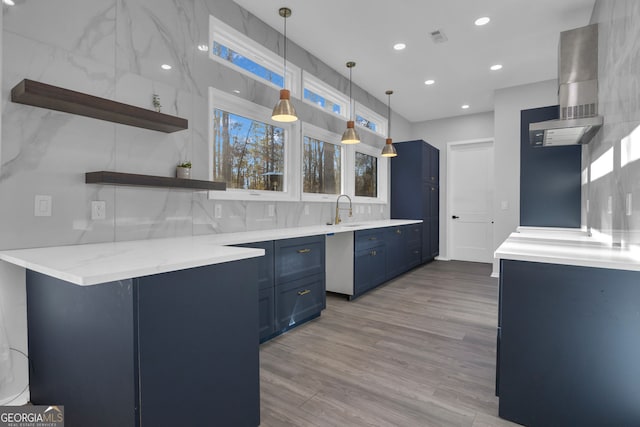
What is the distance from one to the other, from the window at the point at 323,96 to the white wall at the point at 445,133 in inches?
117

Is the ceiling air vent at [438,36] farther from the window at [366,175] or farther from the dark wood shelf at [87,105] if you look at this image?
the dark wood shelf at [87,105]

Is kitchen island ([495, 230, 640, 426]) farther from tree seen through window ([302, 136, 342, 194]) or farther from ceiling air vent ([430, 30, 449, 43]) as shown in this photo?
ceiling air vent ([430, 30, 449, 43])

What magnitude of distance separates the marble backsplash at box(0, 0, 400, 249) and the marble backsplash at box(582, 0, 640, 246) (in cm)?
272

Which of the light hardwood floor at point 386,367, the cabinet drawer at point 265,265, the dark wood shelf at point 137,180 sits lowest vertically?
the light hardwood floor at point 386,367

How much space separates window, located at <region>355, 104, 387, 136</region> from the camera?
5.20 metres

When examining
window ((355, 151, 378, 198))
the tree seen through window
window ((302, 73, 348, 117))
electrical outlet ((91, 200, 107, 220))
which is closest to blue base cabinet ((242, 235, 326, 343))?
electrical outlet ((91, 200, 107, 220))

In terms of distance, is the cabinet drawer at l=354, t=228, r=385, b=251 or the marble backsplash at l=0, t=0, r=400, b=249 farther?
the cabinet drawer at l=354, t=228, r=385, b=251

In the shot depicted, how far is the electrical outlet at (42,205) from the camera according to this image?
1798 millimetres

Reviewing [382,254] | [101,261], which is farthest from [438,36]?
[101,261]

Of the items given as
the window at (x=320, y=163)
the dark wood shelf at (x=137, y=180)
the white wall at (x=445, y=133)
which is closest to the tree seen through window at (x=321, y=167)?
the window at (x=320, y=163)

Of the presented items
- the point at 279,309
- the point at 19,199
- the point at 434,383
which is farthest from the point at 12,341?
the point at 434,383

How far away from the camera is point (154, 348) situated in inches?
46.9

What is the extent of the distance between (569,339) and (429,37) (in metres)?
3.31

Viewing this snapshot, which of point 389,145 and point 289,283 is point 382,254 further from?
point 289,283
